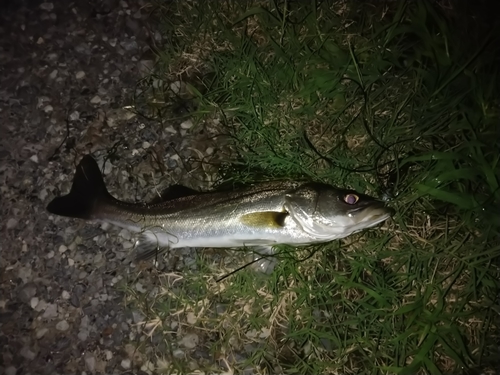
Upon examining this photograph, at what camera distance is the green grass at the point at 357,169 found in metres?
2.76

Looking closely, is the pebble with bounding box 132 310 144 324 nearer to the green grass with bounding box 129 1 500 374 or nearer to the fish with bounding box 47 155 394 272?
the green grass with bounding box 129 1 500 374

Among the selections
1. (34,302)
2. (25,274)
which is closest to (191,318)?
(34,302)

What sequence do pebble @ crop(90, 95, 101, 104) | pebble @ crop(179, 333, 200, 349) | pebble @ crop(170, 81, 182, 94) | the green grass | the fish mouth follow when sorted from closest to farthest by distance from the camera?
1. the fish mouth
2. the green grass
3. pebble @ crop(179, 333, 200, 349)
4. pebble @ crop(170, 81, 182, 94)
5. pebble @ crop(90, 95, 101, 104)

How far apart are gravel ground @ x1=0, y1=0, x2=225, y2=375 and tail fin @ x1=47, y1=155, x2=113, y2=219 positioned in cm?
22

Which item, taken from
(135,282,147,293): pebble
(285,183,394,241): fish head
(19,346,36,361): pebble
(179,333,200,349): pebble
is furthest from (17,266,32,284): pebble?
(285,183,394,241): fish head

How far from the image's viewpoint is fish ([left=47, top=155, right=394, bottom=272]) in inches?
107

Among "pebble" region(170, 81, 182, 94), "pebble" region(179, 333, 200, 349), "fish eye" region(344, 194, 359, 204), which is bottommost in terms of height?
"pebble" region(179, 333, 200, 349)

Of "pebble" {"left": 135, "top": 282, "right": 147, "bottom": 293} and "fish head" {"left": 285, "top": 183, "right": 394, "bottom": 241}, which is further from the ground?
"fish head" {"left": 285, "top": 183, "right": 394, "bottom": 241}

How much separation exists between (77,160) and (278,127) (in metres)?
1.76

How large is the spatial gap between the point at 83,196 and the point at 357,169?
7.02 ft

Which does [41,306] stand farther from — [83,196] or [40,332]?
[83,196]

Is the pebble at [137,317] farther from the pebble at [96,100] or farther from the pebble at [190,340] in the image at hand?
the pebble at [96,100]

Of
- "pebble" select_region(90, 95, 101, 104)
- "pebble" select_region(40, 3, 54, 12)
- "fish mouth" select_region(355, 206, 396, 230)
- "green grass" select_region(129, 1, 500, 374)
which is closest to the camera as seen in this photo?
"fish mouth" select_region(355, 206, 396, 230)

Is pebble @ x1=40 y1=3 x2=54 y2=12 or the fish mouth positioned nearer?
the fish mouth
